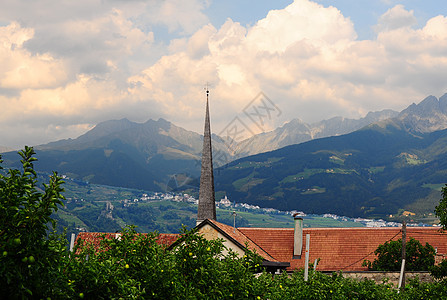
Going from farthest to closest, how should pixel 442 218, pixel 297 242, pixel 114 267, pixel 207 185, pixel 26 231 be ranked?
pixel 207 185 < pixel 297 242 < pixel 442 218 < pixel 114 267 < pixel 26 231

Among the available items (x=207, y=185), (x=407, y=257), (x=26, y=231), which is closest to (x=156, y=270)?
(x=26, y=231)

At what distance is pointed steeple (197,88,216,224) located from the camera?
160 feet

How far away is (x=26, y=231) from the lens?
7941 millimetres

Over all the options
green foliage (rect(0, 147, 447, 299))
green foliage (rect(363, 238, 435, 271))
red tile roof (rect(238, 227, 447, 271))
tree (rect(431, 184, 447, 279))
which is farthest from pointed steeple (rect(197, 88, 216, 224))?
green foliage (rect(0, 147, 447, 299))

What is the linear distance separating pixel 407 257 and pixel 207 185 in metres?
17.9

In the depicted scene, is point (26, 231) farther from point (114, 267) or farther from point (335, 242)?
point (335, 242)

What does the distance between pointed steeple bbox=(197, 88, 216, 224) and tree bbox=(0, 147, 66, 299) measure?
3830cm

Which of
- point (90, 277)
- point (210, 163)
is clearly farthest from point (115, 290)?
point (210, 163)

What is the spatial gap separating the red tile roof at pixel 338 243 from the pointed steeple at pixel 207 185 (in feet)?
12.6

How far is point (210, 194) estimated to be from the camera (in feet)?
163

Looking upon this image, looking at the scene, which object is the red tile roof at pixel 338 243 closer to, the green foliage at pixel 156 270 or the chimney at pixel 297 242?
the chimney at pixel 297 242

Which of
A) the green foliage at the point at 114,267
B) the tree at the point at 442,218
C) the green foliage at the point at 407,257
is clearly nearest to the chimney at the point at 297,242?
the green foliage at the point at 407,257

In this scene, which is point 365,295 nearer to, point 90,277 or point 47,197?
point 90,277

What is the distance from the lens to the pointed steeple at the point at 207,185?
1916 inches
